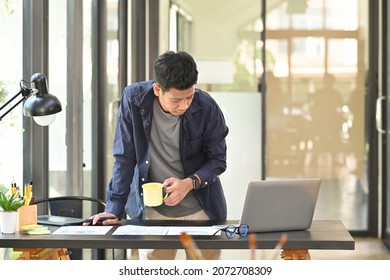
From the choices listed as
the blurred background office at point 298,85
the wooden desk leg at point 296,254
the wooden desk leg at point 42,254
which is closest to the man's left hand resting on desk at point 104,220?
the wooden desk leg at point 42,254

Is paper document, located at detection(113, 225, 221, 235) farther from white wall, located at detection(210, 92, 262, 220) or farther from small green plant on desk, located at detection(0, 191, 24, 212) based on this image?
white wall, located at detection(210, 92, 262, 220)

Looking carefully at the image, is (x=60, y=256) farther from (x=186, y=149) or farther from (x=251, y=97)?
(x=251, y=97)

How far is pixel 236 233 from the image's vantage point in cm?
315

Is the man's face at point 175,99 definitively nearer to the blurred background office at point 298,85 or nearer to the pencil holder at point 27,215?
the pencil holder at point 27,215

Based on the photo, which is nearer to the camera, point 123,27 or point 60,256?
point 60,256

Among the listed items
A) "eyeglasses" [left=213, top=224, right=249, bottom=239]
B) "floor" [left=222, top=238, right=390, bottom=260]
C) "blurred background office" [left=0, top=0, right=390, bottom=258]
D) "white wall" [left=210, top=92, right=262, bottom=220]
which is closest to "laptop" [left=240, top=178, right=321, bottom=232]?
"eyeglasses" [left=213, top=224, right=249, bottom=239]

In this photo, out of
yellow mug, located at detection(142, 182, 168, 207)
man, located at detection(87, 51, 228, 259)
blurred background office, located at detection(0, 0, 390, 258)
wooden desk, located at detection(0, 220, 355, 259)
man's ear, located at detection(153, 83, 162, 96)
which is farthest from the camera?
blurred background office, located at detection(0, 0, 390, 258)

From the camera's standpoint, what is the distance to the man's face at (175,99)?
335cm

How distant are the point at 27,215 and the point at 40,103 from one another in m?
0.47

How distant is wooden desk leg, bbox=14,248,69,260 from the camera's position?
10.1 feet

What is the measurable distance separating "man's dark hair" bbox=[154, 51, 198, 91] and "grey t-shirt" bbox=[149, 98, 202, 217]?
0.96ft
